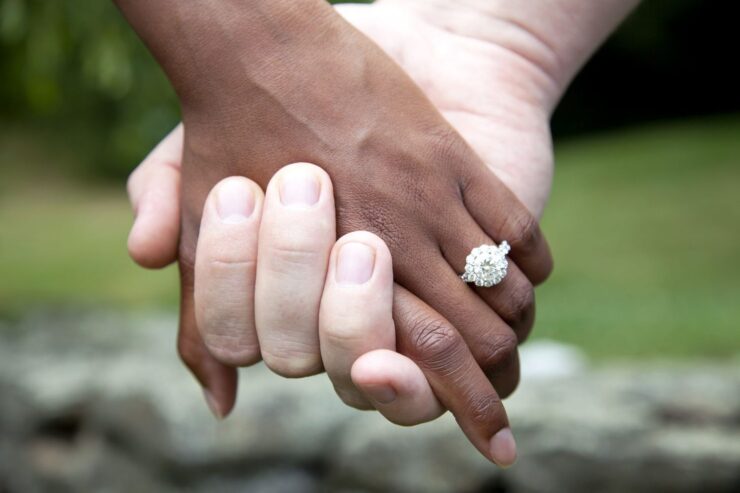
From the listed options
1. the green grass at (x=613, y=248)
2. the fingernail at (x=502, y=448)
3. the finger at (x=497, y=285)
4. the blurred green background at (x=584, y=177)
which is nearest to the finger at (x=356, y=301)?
the finger at (x=497, y=285)

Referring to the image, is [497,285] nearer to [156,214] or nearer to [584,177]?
[156,214]

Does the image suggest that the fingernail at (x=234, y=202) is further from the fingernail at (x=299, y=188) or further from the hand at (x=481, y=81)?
the hand at (x=481, y=81)

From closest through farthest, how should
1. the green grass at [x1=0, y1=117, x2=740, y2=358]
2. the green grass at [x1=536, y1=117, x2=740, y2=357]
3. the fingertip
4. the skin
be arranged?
the fingertip
the skin
the green grass at [x1=536, y1=117, x2=740, y2=357]
the green grass at [x1=0, y1=117, x2=740, y2=358]

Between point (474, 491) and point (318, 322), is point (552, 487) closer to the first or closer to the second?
point (474, 491)

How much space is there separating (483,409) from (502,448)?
0.09 m

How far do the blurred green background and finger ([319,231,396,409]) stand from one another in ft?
11.2

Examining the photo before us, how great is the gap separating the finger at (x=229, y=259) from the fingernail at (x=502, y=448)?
0.48m

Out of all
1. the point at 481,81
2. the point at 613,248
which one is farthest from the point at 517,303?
the point at 613,248

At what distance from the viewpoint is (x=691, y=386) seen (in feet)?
12.8

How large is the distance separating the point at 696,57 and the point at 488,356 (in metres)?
15.5

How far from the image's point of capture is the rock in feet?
10.9

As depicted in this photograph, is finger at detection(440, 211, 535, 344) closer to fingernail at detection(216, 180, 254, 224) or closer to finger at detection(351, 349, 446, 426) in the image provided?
finger at detection(351, 349, 446, 426)

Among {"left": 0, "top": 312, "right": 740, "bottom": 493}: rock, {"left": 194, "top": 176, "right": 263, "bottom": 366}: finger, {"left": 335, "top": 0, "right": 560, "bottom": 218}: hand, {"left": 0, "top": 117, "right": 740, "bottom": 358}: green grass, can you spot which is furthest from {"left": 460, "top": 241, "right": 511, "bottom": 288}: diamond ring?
{"left": 0, "top": 117, "right": 740, "bottom": 358}: green grass


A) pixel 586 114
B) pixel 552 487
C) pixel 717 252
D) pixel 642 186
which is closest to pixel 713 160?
pixel 642 186
